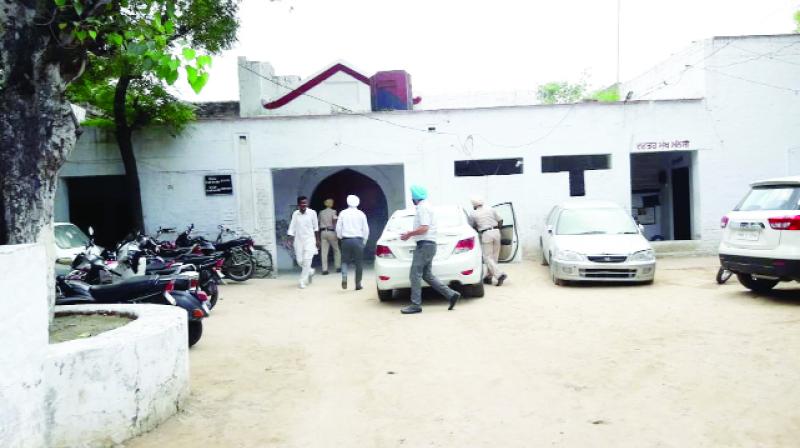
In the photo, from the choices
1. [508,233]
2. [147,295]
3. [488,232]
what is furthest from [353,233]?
[147,295]

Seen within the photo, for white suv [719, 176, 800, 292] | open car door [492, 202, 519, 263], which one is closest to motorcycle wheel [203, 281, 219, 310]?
open car door [492, 202, 519, 263]

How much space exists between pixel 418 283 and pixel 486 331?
5.15 feet

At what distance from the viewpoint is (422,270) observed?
8.34m

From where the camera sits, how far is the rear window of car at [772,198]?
765 cm

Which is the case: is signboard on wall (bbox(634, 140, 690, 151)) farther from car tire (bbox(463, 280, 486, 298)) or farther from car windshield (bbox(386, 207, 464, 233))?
car tire (bbox(463, 280, 486, 298))

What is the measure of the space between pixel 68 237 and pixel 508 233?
9098mm

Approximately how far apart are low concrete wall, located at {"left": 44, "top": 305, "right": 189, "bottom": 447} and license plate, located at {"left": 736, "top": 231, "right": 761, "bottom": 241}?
709 centimetres

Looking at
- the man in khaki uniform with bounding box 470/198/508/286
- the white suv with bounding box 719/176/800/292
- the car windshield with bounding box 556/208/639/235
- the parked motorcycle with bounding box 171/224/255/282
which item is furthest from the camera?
the parked motorcycle with bounding box 171/224/255/282

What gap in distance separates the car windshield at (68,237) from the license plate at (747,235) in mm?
11302

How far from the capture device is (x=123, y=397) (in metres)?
3.87

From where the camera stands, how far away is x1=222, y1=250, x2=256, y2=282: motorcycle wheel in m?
13.0

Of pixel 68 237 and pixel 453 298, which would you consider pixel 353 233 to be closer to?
pixel 453 298

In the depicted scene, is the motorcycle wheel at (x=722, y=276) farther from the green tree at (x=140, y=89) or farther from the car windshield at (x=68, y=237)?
the car windshield at (x=68, y=237)

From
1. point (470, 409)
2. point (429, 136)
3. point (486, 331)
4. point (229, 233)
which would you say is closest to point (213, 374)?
point (470, 409)
